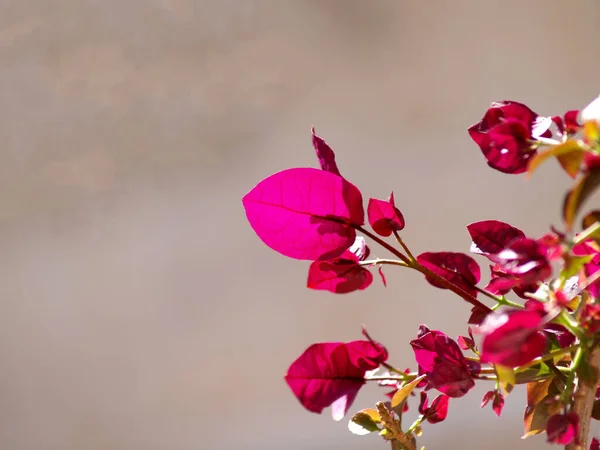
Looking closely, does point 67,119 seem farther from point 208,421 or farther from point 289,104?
point 208,421

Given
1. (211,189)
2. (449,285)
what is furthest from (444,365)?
(211,189)

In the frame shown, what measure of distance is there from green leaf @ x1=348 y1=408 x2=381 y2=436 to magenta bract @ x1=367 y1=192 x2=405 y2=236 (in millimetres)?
123

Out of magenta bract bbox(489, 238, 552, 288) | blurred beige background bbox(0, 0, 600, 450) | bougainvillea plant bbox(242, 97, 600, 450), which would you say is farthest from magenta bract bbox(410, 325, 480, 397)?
blurred beige background bbox(0, 0, 600, 450)

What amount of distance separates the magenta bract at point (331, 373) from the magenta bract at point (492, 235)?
0.10 m

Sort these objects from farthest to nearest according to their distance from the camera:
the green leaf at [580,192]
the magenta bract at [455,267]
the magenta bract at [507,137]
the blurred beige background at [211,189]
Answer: the blurred beige background at [211,189] < the magenta bract at [455,267] < the magenta bract at [507,137] < the green leaf at [580,192]

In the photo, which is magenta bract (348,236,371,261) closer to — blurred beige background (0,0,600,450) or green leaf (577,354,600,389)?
green leaf (577,354,600,389)

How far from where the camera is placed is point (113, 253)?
1.58 meters

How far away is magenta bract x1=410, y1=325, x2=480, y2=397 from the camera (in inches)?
16.5

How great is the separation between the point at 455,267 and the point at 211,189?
1163mm

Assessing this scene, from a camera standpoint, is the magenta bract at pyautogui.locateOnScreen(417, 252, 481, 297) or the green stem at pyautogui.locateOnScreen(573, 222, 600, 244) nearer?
the green stem at pyautogui.locateOnScreen(573, 222, 600, 244)

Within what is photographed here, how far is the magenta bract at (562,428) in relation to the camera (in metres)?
0.35

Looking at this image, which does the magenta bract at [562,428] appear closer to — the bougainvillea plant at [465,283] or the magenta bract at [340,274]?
the bougainvillea plant at [465,283]

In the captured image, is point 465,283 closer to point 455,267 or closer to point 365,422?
point 455,267

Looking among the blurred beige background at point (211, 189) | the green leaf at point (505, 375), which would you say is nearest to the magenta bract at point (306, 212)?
the green leaf at point (505, 375)
